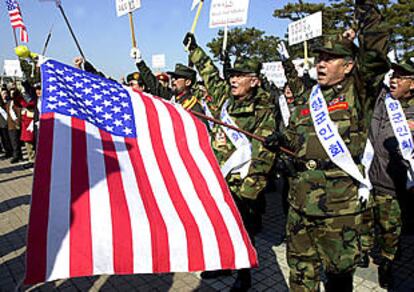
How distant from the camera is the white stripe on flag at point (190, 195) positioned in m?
1.96

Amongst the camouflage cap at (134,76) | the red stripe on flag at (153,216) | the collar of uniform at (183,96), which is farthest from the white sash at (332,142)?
the camouflage cap at (134,76)

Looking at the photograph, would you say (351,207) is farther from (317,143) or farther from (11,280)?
(11,280)

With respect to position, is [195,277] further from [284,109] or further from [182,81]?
[284,109]

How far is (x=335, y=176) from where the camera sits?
256 centimetres

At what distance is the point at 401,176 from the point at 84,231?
325 centimetres

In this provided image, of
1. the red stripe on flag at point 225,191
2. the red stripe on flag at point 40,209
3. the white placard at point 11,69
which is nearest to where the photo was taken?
the red stripe on flag at point 40,209

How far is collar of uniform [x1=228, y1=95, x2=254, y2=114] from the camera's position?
335 cm

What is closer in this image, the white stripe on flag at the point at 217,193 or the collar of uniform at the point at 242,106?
the white stripe on flag at the point at 217,193

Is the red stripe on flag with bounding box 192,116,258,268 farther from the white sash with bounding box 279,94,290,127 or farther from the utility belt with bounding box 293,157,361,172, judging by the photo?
the white sash with bounding box 279,94,290,127

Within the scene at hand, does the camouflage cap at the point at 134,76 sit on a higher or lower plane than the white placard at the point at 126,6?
lower

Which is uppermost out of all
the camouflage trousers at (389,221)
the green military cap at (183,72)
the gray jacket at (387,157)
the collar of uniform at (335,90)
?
the green military cap at (183,72)

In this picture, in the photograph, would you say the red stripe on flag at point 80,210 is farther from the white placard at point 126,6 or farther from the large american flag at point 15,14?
the large american flag at point 15,14

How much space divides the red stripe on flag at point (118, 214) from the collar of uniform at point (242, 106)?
4.93ft

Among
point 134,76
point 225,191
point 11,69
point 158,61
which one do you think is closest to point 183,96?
point 134,76
